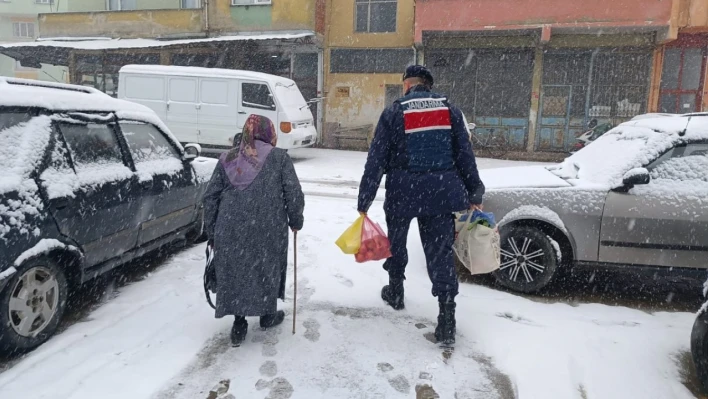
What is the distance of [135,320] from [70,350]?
→ 0.54m

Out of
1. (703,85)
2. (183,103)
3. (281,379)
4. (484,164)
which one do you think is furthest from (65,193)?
(703,85)

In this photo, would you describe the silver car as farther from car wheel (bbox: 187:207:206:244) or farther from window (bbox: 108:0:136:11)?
window (bbox: 108:0:136:11)

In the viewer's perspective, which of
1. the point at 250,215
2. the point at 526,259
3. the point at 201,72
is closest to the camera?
the point at 250,215

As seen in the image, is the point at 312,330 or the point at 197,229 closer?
the point at 312,330

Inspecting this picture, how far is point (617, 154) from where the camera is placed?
15.9 ft

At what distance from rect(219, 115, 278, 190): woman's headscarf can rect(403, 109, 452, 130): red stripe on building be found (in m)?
0.94

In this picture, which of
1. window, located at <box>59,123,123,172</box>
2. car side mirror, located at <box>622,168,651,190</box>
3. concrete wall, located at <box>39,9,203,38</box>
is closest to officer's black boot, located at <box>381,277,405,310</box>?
car side mirror, located at <box>622,168,651,190</box>

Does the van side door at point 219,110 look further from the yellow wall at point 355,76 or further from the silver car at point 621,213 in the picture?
the silver car at point 621,213

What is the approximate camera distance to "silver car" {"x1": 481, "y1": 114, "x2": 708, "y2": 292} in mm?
4309

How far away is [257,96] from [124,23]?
357 inches

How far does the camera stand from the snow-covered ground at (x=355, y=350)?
3084 millimetres

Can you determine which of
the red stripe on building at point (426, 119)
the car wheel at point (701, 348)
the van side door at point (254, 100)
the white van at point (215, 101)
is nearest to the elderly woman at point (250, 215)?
the red stripe on building at point (426, 119)

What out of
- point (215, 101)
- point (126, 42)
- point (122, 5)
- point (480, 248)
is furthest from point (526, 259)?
point (122, 5)

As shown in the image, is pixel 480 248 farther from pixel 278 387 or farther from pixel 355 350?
pixel 278 387
